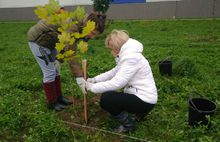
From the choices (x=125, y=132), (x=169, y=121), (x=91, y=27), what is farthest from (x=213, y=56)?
(x=91, y=27)

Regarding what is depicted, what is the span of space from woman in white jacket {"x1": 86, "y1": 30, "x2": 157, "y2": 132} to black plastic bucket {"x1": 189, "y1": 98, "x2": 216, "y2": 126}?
459mm

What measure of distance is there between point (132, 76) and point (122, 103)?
12.9 inches

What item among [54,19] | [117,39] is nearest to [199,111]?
[117,39]

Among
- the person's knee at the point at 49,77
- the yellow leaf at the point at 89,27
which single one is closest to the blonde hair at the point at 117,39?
the yellow leaf at the point at 89,27

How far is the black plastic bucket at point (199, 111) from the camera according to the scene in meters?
3.60

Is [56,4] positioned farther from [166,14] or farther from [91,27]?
[166,14]

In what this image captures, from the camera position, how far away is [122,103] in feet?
11.9

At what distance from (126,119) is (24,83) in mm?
2652

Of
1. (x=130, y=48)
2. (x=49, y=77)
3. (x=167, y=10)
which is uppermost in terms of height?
(x=130, y=48)

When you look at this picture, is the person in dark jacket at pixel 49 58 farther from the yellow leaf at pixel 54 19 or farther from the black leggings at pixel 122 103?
the yellow leaf at pixel 54 19

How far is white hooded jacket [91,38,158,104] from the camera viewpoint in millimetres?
3508

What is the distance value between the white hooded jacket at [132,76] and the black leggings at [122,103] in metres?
0.06

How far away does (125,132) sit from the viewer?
3.76 meters

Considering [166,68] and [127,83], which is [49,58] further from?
[166,68]
